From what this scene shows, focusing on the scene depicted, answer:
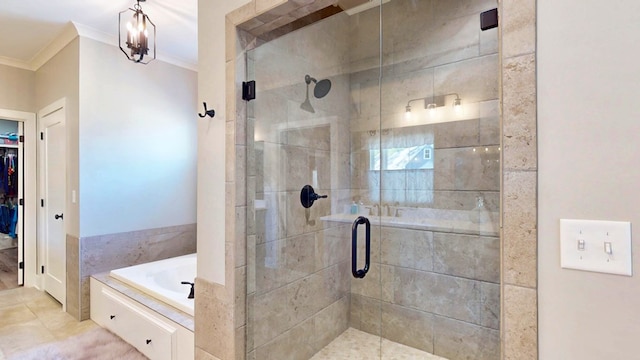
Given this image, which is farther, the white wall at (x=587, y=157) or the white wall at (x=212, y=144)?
the white wall at (x=212, y=144)

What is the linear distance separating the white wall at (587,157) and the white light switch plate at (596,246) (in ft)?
0.05

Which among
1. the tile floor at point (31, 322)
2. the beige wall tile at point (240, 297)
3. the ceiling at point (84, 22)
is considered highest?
the ceiling at point (84, 22)

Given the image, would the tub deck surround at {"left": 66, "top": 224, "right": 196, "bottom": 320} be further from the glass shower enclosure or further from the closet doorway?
the closet doorway

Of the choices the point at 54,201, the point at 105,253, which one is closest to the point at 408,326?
the point at 105,253

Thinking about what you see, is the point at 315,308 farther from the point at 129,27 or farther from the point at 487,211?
the point at 129,27

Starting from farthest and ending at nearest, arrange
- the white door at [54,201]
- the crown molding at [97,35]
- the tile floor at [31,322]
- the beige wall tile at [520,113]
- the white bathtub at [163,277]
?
1. the white door at [54,201]
2. the crown molding at [97,35]
3. the tile floor at [31,322]
4. the white bathtub at [163,277]
5. the beige wall tile at [520,113]

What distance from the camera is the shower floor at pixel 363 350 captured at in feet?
7.20

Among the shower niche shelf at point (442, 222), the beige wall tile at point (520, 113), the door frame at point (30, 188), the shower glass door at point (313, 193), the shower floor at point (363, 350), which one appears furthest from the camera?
the door frame at point (30, 188)

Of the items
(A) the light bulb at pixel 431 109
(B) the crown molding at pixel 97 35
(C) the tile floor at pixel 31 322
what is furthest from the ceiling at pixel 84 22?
(C) the tile floor at pixel 31 322

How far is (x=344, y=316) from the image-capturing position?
2410mm

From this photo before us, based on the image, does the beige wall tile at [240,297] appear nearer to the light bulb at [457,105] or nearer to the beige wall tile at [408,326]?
the beige wall tile at [408,326]

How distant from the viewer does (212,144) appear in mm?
1619

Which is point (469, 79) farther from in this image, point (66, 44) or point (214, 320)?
point (66, 44)

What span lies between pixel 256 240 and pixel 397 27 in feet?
5.90
